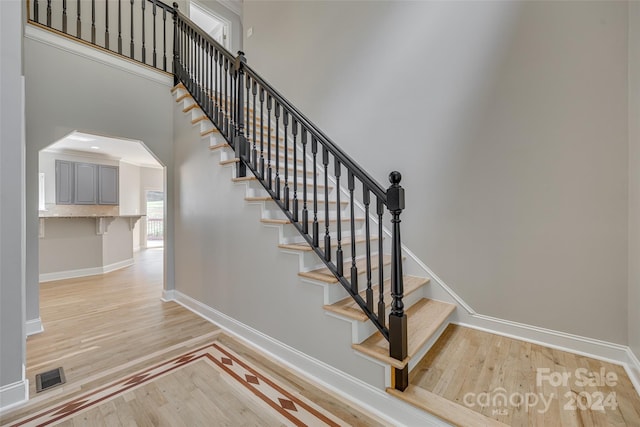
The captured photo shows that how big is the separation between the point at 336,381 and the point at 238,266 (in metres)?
1.29

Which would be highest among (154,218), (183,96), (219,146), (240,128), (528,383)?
(183,96)

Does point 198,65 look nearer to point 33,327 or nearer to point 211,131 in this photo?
point 211,131

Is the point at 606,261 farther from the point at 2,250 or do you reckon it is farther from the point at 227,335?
the point at 2,250

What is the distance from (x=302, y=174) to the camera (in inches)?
119

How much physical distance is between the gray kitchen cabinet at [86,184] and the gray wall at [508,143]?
5.87m

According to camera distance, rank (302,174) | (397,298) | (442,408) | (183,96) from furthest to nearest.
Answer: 1. (183,96)
2. (302,174)
3. (397,298)
4. (442,408)

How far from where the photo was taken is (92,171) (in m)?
5.97

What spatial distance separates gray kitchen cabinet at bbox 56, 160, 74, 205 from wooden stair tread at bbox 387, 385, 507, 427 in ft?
22.7

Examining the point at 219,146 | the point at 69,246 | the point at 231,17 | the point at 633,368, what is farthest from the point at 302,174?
the point at 231,17

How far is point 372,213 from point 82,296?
4.04m

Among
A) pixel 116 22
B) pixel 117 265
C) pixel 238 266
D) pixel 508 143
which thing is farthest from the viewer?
pixel 117 265

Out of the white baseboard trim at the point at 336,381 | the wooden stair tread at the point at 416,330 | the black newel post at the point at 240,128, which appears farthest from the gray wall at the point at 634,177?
the black newel post at the point at 240,128

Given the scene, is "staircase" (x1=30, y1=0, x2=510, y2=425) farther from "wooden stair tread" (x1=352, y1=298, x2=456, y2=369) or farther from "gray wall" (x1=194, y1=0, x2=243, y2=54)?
"gray wall" (x1=194, y1=0, x2=243, y2=54)

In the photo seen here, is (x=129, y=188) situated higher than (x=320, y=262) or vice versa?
(x=129, y=188)
